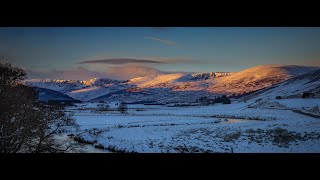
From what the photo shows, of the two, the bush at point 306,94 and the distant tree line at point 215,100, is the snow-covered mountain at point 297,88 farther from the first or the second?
the distant tree line at point 215,100

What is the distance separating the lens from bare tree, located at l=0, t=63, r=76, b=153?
3.94 m

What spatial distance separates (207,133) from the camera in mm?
7242

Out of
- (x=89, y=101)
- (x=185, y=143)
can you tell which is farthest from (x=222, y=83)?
(x=89, y=101)

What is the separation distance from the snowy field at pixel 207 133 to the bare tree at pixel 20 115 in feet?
2.72

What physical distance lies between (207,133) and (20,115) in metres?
4.61

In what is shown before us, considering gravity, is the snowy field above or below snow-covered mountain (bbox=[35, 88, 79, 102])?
below

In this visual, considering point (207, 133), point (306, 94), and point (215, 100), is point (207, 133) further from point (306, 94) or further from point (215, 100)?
point (306, 94)

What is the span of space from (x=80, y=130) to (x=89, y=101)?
115 centimetres

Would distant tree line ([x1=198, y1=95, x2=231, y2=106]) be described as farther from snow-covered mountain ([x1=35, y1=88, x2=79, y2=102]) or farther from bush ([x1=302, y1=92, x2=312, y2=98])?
snow-covered mountain ([x1=35, y1=88, x2=79, y2=102])

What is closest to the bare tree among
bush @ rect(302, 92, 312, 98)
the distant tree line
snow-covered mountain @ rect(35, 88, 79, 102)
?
snow-covered mountain @ rect(35, 88, 79, 102)

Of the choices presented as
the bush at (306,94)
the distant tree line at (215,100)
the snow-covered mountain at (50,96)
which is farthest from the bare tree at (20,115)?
the bush at (306,94)

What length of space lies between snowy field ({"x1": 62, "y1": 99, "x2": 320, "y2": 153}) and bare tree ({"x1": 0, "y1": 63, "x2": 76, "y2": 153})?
828 mm

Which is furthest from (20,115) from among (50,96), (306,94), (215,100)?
(306,94)
